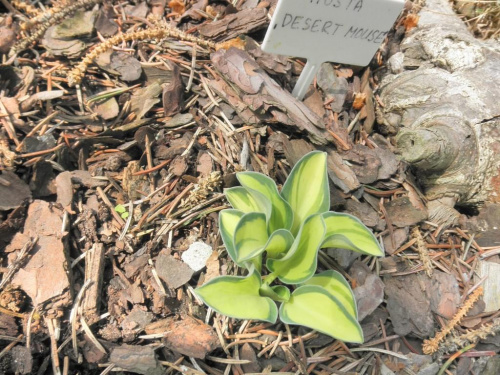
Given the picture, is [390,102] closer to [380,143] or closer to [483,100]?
[380,143]

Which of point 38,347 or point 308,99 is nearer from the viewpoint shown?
point 38,347

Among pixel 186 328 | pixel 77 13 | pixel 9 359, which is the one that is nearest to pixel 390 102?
pixel 186 328

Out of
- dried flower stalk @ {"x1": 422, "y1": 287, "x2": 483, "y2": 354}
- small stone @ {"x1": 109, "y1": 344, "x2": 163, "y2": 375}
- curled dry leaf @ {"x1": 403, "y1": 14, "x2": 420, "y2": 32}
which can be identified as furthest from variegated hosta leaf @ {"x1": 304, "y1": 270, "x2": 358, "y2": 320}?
curled dry leaf @ {"x1": 403, "y1": 14, "x2": 420, "y2": 32}

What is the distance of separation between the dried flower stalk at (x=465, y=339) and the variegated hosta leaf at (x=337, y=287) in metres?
0.44

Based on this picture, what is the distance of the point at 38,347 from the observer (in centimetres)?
106

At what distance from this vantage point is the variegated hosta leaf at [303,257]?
3.32 feet

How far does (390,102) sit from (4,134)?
1465 mm

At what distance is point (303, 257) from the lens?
1.09 meters

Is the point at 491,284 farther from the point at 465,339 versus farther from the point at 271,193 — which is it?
the point at 271,193

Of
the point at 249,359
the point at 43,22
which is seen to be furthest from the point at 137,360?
the point at 43,22

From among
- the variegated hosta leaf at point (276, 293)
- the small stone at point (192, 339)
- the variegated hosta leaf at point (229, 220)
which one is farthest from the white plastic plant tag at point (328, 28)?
the small stone at point (192, 339)

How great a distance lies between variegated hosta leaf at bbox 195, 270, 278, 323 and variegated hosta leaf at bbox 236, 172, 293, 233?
0.63 ft

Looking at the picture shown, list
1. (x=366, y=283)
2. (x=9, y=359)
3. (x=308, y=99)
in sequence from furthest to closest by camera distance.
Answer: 1. (x=308, y=99)
2. (x=366, y=283)
3. (x=9, y=359)

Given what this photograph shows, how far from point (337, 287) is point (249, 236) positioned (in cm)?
29
